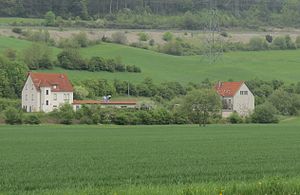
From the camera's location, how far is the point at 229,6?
7721 inches

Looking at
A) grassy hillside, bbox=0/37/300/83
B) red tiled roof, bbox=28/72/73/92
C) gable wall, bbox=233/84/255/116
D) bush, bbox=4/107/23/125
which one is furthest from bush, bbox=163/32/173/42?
bush, bbox=4/107/23/125

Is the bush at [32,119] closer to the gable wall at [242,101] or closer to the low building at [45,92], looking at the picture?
the low building at [45,92]

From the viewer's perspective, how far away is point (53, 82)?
118438mm

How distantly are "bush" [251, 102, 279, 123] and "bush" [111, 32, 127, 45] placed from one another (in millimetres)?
75428

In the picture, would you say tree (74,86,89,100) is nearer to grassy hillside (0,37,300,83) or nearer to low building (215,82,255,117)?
grassy hillside (0,37,300,83)

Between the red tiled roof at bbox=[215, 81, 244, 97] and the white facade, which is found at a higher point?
the red tiled roof at bbox=[215, 81, 244, 97]

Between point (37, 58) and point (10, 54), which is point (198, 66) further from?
point (10, 54)

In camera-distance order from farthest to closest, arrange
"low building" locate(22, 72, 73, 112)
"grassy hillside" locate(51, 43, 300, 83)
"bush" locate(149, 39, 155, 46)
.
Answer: "bush" locate(149, 39, 155, 46)
"grassy hillside" locate(51, 43, 300, 83)
"low building" locate(22, 72, 73, 112)

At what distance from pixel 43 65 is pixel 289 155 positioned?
4092 inches

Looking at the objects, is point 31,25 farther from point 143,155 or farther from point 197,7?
point 143,155

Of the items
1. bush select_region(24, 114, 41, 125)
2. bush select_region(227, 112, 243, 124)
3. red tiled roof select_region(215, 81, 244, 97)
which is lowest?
bush select_region(227, 112, 243, 124)

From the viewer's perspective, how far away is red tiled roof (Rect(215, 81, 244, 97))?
12606 cm

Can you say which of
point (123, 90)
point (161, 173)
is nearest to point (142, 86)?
point (123, 90)

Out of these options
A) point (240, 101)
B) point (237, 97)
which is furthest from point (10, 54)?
point (240, 101)
